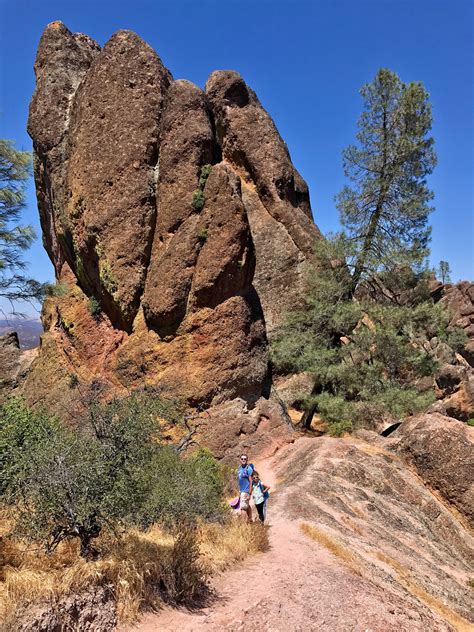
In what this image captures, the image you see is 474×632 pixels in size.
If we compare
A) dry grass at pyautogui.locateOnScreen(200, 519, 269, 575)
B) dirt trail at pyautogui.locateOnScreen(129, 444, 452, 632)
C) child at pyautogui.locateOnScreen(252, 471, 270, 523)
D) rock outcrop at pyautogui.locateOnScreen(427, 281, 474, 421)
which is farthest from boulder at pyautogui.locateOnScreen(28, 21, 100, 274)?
dirt trail at pyautogui.locateOnScreen(129, 444, 452, 632)

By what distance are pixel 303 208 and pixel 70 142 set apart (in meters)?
14.8

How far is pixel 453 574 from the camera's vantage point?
35.2 ft

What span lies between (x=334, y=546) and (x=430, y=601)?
6.49 feet

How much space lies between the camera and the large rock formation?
21188 mm

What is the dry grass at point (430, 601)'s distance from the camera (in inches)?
322

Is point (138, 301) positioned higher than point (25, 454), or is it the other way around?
point (138, 301)

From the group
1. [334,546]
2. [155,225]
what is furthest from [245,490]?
[155,225]

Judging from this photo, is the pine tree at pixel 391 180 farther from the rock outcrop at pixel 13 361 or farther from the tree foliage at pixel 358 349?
the rock outcrop at pixel 13 361

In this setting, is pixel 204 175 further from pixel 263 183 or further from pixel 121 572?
pixel 121 572

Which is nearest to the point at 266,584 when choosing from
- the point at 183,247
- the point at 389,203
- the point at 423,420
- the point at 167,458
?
the point at 167,458

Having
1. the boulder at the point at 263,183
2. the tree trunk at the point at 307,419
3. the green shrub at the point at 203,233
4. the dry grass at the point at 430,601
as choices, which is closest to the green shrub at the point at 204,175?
the green shrub at the point at 203,233

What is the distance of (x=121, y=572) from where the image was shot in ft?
20.2

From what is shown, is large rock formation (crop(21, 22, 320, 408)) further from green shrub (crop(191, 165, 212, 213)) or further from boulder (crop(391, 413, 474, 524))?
boulder (crop(391, 413, 474, 524))

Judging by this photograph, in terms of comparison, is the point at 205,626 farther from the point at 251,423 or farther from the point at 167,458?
the point at 251,423
